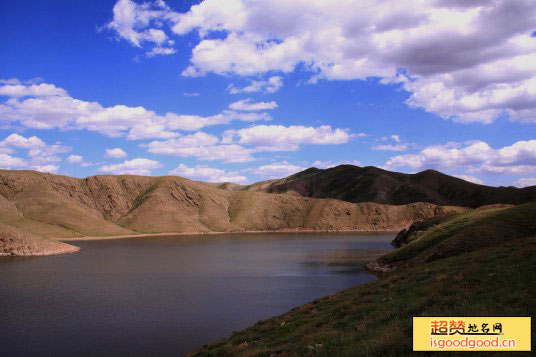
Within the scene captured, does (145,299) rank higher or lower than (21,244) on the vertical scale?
lower

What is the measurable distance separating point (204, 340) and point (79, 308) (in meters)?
17.0

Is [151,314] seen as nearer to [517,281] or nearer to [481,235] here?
[517,281]

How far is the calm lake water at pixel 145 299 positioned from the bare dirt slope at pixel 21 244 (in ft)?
41.1

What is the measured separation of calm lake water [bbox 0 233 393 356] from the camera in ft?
94.1

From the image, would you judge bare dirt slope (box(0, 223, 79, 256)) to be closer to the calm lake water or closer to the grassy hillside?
the calm lake water

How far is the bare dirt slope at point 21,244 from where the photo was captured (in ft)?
296

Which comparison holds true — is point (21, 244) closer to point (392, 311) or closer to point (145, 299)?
point (145, 299)

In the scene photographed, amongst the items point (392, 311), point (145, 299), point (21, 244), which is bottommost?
point (145, 299)

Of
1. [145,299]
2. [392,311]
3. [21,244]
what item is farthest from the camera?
[21,244]

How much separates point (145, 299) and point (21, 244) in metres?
64.0

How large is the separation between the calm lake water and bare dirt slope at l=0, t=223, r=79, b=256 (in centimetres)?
1252

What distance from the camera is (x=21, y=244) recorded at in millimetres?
91750

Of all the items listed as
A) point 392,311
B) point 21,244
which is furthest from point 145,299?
point 21,244

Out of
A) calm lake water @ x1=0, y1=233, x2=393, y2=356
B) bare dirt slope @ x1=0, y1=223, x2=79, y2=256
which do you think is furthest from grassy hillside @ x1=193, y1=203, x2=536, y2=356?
bare dirt slope @ x1=0, y1=223, x2=79, y2=256
